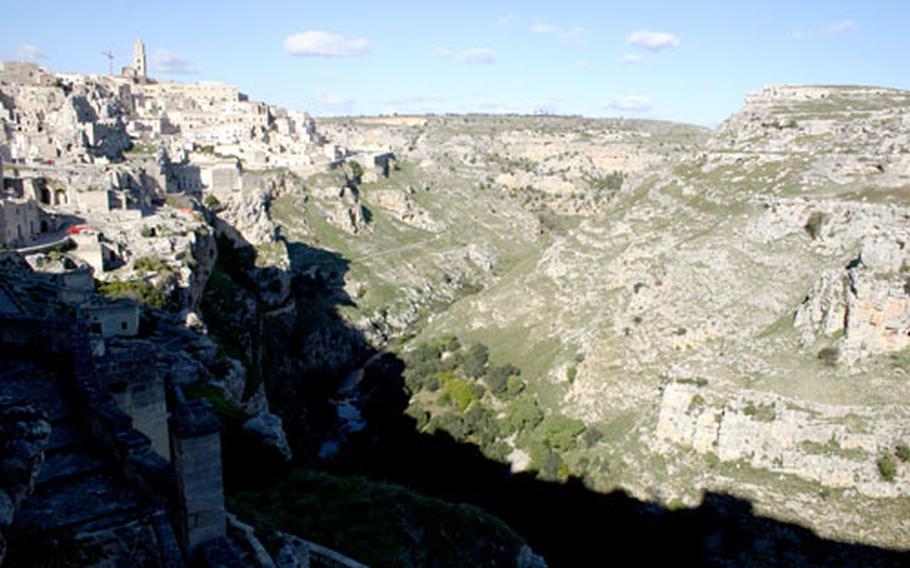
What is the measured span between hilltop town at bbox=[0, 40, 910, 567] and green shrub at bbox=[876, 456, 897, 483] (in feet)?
0.29

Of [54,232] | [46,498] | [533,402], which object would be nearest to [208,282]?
[54,232]

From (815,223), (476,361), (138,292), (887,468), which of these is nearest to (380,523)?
(138,292)

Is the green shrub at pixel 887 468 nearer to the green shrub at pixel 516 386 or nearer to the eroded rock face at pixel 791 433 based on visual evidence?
the eroded rock face at pixel 791 433

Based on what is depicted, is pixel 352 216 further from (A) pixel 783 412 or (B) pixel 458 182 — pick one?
(A) pixel 783 412

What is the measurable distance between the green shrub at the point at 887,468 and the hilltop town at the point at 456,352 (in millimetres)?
89

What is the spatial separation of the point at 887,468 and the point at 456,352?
29183mm

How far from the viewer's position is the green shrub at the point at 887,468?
23.8 metres

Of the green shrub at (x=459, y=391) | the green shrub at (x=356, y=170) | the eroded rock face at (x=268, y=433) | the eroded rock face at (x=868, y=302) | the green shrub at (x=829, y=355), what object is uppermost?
the green shrub at (x=356, y=170)

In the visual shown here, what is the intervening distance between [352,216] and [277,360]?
1348 inches

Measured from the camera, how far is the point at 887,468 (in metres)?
23.9

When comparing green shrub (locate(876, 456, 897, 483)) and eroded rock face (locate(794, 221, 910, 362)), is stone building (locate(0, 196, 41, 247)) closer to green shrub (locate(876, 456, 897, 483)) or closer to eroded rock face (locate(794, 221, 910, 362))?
eroded rock face (locate(794, 221, 910, 362))

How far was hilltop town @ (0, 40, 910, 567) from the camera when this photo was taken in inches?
392

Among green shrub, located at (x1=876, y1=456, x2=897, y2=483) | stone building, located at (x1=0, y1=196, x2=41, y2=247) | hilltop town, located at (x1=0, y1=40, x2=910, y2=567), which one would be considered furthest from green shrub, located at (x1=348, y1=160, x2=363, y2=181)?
green shrub, located at (x1=876, y1=456, x2=897, y2=483)

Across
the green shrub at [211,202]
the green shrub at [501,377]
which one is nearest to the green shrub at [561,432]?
the green shrub at [501,377]
